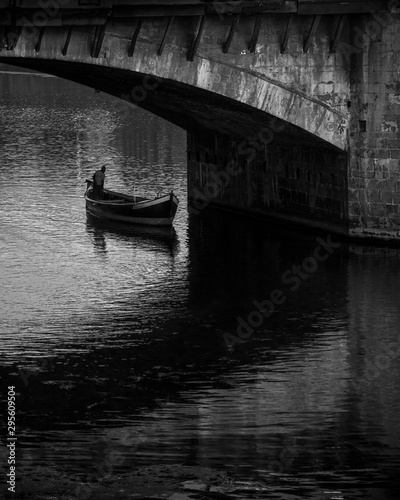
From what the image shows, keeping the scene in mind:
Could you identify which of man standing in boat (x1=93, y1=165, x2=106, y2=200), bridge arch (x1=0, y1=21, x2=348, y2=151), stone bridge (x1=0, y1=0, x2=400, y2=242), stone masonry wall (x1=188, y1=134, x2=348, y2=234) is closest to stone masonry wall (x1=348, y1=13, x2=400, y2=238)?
stone bridge (x1=0, y1=0, x2=400, y2=242)

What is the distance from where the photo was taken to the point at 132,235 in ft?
151

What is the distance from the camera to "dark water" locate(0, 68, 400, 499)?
25.3m

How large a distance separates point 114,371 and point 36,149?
37.3 meters

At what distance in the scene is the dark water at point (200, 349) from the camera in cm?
2530

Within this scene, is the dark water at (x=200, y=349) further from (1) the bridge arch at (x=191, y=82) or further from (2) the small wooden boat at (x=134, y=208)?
(1) the bridge arch at (x=191, y=82)

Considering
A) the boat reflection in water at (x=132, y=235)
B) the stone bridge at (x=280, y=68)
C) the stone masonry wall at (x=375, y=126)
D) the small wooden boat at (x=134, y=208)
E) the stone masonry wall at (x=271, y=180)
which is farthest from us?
the small wooden boat at (x=134, y=208)

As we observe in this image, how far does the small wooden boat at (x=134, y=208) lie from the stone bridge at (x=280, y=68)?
3.31m

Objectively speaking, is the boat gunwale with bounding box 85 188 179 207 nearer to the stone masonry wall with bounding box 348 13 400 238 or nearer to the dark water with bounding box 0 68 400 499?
the dark water with bounding box 0 68 400 499

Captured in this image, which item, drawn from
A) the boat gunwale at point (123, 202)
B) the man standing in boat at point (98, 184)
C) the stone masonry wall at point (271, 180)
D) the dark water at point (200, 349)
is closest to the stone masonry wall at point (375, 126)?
the stone masonry wall at point (271, 180)

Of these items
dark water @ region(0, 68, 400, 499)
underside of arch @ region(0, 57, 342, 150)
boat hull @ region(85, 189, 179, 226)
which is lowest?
dark water @ region(0, 68, 400, 499)

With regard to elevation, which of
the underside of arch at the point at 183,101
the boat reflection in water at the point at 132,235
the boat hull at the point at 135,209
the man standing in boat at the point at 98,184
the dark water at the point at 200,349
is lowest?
the dark water at the point at 200,349

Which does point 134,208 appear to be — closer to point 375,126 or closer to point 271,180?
point 271,180

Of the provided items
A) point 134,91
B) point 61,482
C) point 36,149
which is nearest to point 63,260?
point 134,91

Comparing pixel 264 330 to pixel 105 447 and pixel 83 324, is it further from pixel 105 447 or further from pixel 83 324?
pixel 105 447
